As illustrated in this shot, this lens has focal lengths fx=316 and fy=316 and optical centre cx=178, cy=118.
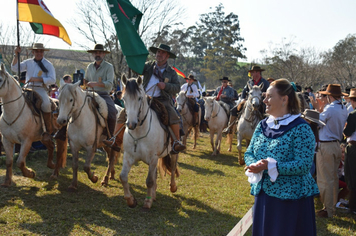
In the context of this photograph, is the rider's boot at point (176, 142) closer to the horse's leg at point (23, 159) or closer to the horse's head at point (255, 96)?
the horse's leg at point (23, 159)

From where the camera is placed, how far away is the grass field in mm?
5176

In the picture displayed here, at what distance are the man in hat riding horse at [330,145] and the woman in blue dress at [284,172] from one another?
10.7 ft

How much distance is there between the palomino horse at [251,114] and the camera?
9.79 m

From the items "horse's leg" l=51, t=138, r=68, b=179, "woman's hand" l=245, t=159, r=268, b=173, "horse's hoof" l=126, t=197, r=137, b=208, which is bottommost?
"horse's hoof" l=126, t=197, r=137, b=208

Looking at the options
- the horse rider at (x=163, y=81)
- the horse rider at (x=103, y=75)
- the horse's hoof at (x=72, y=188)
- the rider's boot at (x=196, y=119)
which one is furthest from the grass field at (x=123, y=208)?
the rider's boot at (x=196, y=119)

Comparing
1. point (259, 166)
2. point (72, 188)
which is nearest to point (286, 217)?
point (259, 166)

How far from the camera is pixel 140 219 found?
5.61 meters

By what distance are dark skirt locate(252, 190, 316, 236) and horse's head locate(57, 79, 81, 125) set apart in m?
4.43

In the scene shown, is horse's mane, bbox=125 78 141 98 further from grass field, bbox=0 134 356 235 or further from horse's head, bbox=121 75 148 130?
grass field, bbox=0 134 356 235

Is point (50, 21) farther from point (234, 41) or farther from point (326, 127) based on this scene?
point (234, 41)

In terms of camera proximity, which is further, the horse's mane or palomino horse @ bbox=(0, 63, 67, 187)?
palomino horse @ bbox=(0, 63, 67, 187)

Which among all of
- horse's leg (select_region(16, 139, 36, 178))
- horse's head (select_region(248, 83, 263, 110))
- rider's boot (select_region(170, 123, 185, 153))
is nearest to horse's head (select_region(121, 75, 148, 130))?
rider's boot (select_region(170, 123, 185, 153))

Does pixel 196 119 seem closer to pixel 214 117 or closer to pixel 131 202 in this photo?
pixel 214 117

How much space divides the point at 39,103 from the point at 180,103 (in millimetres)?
6224
